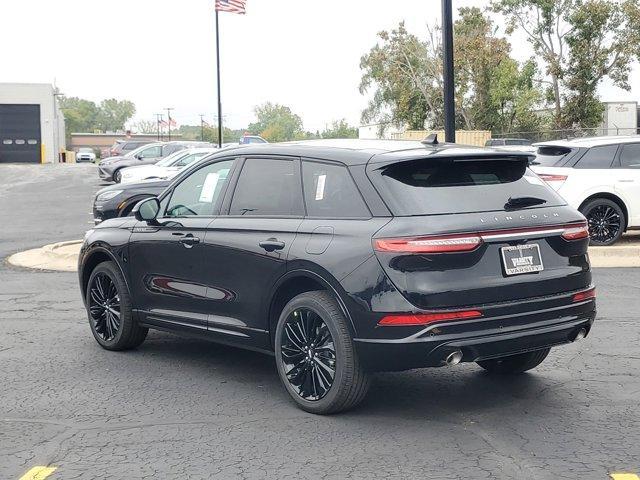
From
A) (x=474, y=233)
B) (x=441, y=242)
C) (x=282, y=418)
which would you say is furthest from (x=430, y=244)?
(x=282, y=418)

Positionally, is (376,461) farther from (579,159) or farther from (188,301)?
(579,159)

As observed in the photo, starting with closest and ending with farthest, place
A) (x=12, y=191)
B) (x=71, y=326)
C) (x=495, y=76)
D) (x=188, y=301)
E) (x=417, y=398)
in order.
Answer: (x=417, y=398) < (x=188, y=301) < (x=71, y=326) < (x=12, y=191) < (x=495, y=76)

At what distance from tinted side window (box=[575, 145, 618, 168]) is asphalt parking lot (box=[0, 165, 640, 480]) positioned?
6255mm

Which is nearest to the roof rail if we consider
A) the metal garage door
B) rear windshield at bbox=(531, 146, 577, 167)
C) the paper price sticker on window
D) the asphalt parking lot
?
Result: the paper price sticker on window

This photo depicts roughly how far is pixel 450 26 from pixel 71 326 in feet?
24.9

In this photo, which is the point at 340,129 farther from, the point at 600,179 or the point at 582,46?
the point at 600,179

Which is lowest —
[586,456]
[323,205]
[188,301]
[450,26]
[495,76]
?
[586,456]

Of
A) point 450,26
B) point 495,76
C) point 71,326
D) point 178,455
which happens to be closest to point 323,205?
point 178,455

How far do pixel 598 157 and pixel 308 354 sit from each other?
10.0m

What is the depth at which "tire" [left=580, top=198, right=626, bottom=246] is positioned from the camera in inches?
566

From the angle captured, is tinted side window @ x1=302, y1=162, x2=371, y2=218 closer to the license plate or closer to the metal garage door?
the license plate

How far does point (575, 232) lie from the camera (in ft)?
19.1

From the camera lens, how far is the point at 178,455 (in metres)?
5.00

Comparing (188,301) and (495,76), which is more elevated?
(495,76)
